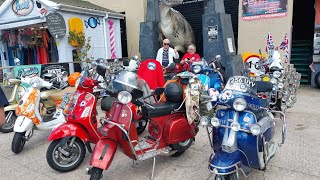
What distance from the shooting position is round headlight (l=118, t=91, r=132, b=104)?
2.50 metres

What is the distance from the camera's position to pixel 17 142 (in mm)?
3615

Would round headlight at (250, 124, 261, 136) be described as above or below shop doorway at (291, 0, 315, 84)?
below

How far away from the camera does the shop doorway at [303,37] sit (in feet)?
27.8

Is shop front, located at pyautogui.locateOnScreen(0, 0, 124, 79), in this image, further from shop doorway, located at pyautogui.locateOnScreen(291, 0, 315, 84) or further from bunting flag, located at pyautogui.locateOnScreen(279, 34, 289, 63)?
shop doorway, located at pyautogui.locateOnScreen(291, 0, 315, 84)

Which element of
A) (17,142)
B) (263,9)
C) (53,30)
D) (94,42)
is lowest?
(17,142)

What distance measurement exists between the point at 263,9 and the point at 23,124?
22.5 ft

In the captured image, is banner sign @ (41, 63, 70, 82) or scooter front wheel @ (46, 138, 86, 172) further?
banner sign @ (41, 63, 70, 82)

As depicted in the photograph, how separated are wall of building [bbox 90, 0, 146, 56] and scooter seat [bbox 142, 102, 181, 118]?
25.1 feet

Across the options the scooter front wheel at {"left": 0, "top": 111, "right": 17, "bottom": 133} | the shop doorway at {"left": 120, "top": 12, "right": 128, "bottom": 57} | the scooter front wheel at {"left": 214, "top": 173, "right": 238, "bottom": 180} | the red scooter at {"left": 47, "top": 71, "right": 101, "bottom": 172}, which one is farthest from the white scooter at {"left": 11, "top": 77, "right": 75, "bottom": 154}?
the shop doorway at {"left": 120, "top": 12, "right": 128, "bottom": 57}

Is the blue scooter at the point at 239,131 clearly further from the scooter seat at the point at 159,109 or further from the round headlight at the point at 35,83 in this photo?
the round headlight at the point at 35,83

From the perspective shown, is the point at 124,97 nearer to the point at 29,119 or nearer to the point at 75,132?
the point at 75,132

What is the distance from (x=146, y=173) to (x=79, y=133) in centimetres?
88

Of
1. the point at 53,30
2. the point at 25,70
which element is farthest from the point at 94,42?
the point at 25,70

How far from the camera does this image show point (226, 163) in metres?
2.22
